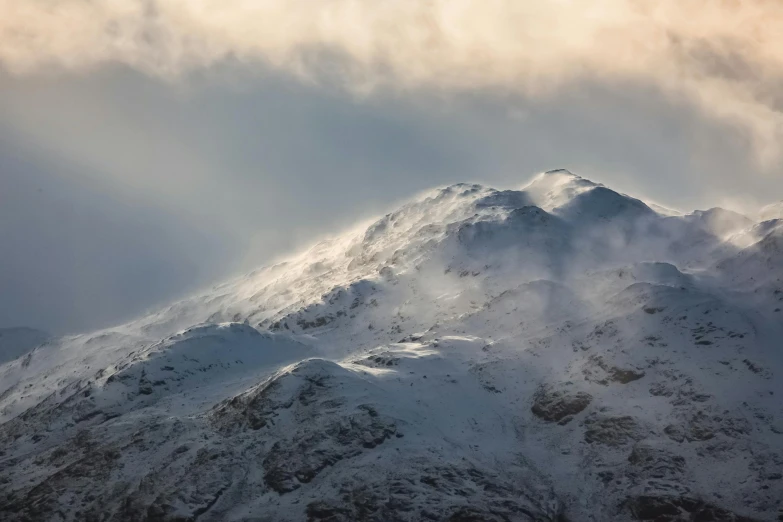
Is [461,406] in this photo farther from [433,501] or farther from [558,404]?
[433,501]

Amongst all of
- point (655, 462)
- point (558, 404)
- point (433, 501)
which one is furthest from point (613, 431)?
point (433, 501)

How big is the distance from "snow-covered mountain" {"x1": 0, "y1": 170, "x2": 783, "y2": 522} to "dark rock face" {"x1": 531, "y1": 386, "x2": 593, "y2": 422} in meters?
0.25

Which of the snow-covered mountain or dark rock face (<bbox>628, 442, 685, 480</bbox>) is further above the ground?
the snow-covered mountain

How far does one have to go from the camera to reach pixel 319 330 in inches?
5167

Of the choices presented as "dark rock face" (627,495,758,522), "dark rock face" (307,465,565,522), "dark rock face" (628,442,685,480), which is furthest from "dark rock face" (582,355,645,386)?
"dark rock face" (307,465,565,522)

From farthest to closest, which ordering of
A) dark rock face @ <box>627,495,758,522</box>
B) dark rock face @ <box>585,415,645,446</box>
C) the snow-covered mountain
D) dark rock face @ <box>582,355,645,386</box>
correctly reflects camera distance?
dark rock face @ <box>582,355,645,386</box>, dark rock face @ <box>585,415,645,446</box>, the snow-covered mountain, dark rock face @ <box>627,495,758,522</box>

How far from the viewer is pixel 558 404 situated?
8650cm

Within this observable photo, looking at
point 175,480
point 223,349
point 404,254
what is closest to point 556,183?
point 404,254

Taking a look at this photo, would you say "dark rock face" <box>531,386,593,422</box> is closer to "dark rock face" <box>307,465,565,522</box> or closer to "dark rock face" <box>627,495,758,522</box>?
"dark rock face" <box>307,465,565,522</box>

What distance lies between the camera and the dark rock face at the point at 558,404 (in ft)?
279

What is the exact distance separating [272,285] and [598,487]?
119299 mm

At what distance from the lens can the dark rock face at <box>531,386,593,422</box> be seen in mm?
85125

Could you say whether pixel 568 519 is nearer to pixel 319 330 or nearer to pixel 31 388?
pixel 319 330

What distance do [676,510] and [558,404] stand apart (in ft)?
74.6
